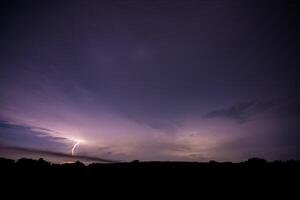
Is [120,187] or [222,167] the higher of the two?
[222,167]

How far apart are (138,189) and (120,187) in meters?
1.49

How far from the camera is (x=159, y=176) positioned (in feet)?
52.5

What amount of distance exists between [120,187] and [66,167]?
8859 millimetres

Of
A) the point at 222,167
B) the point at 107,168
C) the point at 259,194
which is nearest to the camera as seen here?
the point at 259,194

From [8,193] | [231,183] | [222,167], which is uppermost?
[222,167]

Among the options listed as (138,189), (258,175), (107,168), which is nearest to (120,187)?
(138,189)

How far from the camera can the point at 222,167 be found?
17.5m

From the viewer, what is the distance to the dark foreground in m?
13.6

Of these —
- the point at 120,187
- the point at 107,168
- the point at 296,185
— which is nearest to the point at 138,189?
the point at 120,187

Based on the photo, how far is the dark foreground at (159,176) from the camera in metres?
13.6

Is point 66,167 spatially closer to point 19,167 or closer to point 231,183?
point 19,167

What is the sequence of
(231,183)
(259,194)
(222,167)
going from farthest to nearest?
(222,167), (231,183), (259,194)

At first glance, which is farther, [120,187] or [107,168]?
[107,168]

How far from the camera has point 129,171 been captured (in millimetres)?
17750
